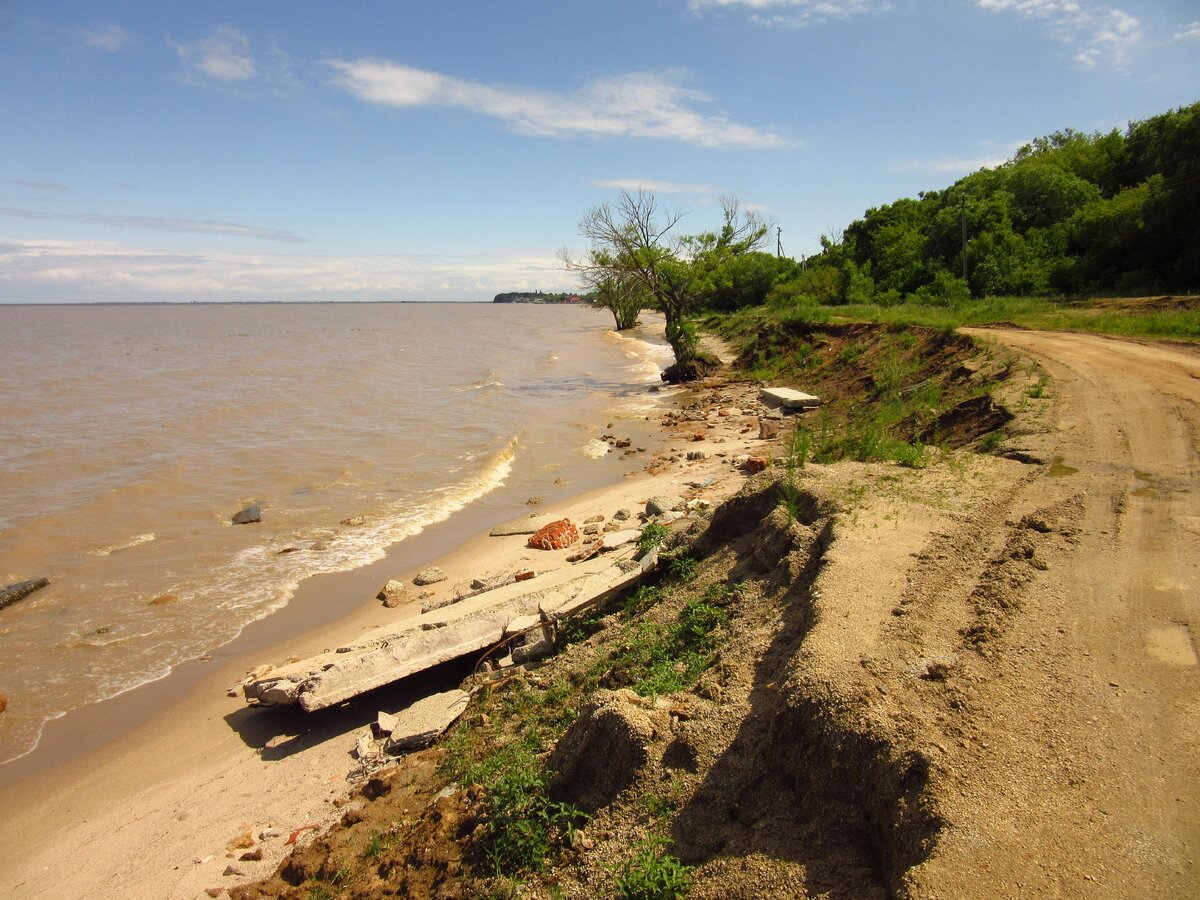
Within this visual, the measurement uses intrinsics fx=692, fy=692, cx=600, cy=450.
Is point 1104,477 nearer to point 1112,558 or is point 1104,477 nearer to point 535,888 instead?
point 1112,558

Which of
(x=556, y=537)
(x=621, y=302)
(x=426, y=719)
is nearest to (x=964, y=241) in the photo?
(x=556, y=537)

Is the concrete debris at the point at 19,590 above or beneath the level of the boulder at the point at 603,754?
beneath

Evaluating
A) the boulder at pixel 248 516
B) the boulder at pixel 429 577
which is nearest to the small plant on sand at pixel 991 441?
the boulder at pixel 429 577

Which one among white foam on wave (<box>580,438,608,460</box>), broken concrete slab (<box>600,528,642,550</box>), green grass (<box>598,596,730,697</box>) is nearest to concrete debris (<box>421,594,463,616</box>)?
broken concrete slab (<box>600,528,642,550</box>)

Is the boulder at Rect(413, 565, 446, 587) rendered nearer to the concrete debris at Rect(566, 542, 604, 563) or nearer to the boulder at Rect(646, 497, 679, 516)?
the concrete debris at Rect(566, 542, 604, 563)

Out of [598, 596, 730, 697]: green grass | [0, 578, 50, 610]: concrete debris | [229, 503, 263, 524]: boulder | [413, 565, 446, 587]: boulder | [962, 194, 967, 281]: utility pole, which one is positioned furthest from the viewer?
[962, 194, 967, 281]: utility pole

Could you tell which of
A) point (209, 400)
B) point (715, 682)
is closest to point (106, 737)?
point (715, 682)

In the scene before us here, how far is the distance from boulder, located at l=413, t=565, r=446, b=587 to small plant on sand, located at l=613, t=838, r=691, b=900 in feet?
21.0

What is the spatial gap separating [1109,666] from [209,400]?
28.5 meters

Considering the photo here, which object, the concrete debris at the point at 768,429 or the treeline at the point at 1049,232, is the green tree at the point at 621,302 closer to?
the treeline at the point at 1049,232

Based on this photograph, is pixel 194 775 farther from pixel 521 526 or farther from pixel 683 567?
pixel 521 526

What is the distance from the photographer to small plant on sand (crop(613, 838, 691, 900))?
3.38 metres

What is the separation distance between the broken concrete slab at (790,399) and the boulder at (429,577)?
12226 mm

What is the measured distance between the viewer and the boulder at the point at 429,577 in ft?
31.4
